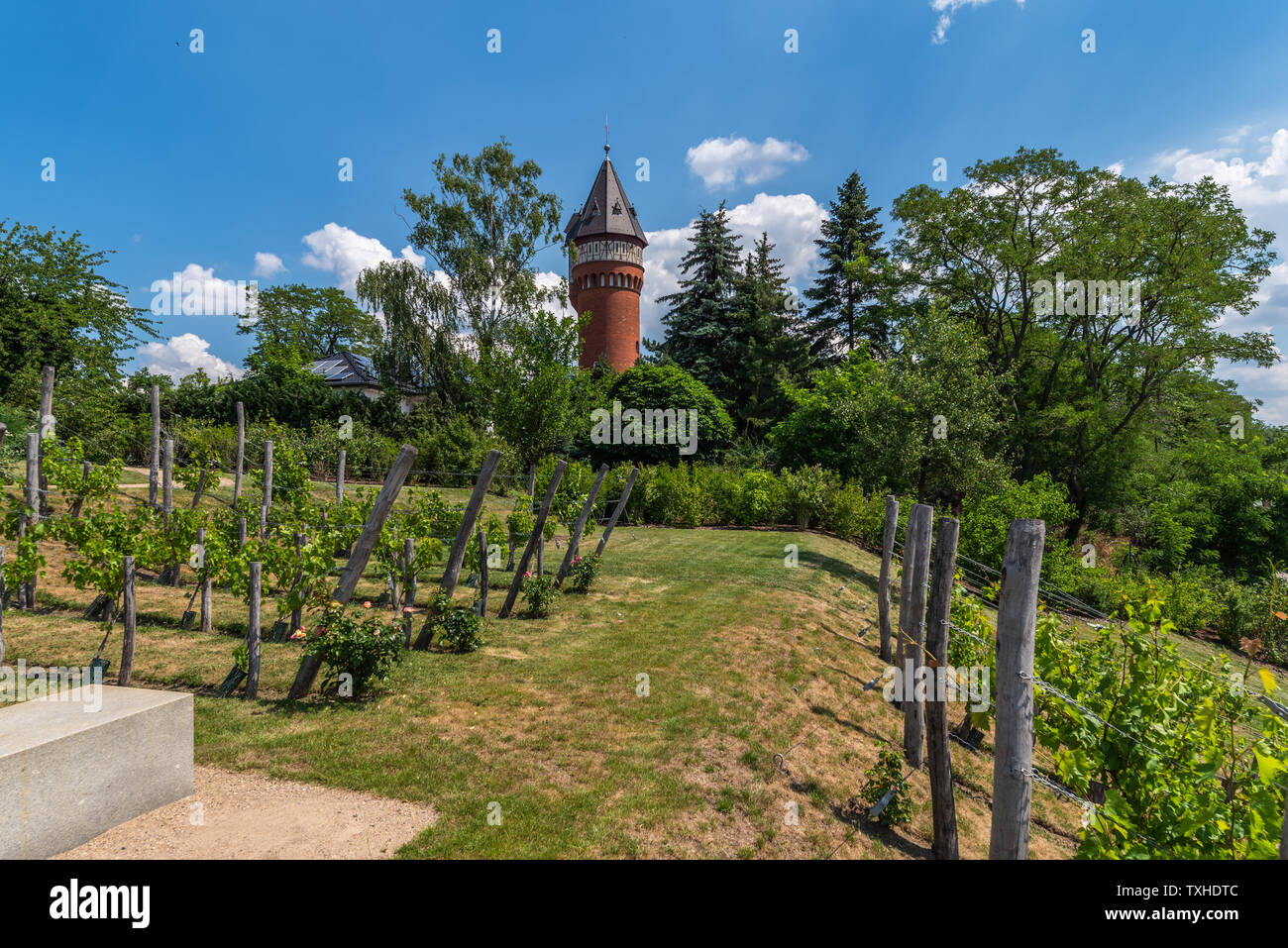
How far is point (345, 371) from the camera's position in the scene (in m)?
41.8

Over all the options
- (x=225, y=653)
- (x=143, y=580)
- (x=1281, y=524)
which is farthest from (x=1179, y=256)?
(x=143, y=580)

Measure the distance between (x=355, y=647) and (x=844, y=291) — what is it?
3723 cm

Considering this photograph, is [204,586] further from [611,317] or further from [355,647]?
[611,317]

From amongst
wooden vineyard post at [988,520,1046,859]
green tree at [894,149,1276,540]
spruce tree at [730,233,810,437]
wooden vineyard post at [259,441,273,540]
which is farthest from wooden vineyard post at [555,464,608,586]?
spruce tree at [730,233,810,437]

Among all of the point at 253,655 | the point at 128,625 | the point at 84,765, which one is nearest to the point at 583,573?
the point at 253,655

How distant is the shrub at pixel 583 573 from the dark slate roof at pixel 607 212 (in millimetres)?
36650

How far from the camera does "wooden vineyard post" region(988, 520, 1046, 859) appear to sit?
12.9 ft

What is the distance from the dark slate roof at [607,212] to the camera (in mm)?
44312

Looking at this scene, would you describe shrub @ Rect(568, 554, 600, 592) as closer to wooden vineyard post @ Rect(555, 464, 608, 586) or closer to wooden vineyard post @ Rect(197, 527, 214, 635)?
wooden vineyard post @ Rect(555, 464, 608, 586)

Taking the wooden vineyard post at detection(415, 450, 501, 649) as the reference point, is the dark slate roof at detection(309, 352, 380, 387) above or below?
above

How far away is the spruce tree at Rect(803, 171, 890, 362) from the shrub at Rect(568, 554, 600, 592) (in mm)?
28368

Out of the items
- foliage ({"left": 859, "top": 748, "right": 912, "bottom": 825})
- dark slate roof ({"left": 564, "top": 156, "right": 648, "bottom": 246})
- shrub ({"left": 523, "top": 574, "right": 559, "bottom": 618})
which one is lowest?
foliage ({"left": 859, "top": 748, "right": 912, "bottom": 825})

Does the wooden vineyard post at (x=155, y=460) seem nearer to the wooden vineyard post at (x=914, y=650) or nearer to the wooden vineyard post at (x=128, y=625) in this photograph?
the wooden vineyard post at (x=128, y=625)

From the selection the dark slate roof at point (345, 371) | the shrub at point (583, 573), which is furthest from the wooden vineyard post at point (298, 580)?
the dark slate roof at point (345, 371)
